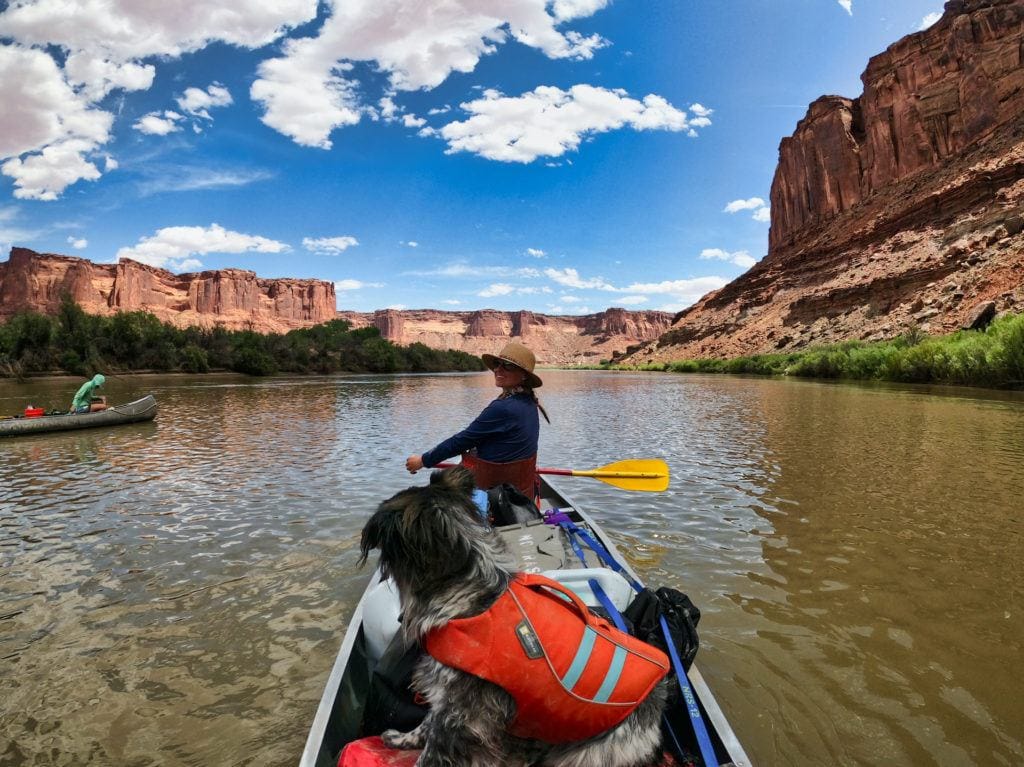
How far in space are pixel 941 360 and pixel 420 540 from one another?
35781 mm

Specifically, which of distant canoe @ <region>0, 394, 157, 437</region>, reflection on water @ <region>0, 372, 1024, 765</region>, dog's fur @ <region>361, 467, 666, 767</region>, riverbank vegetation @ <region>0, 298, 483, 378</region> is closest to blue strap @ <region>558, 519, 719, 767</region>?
dog's fur @ <region>361, 467, 666, 767</region>

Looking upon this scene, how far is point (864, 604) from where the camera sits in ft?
16.6

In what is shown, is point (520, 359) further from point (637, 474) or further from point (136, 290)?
point (136, 290)

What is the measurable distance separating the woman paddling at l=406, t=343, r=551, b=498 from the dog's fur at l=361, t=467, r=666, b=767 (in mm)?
2845

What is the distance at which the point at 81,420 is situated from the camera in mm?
16500

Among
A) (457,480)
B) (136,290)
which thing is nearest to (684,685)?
(457,480)

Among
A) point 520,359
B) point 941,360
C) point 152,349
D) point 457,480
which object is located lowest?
point 457,480

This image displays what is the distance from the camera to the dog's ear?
8.45 feet

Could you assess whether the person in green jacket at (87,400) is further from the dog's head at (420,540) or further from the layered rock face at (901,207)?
the layered rock face at (901,207)

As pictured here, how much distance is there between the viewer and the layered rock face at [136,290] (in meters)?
148

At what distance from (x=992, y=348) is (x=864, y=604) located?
90.3ft

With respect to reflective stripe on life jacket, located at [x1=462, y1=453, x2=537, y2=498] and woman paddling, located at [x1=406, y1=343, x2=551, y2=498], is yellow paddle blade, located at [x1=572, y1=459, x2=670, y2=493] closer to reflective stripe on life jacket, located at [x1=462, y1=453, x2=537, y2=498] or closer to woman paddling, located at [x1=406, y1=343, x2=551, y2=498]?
reflective stripe on life jacket, located at [x1=462, y1=453, x2=537, y2=498]

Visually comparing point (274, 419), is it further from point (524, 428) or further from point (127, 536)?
point (524, 428)

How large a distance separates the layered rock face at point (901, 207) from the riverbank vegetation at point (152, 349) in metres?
59.6
